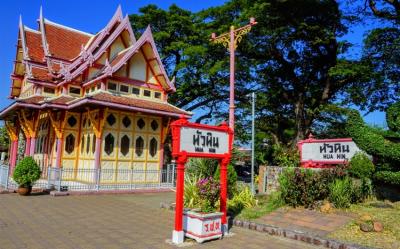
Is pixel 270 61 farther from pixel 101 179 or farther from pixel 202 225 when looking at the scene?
pixel 202 225

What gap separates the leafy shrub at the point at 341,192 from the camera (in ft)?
32.4

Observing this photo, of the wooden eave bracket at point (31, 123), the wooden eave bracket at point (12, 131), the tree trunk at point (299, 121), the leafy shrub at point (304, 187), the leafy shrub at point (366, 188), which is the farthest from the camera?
the wooden eave bracket at point (12, 131)

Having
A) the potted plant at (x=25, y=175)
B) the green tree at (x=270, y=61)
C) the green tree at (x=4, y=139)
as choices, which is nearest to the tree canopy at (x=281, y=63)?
the green tree at (x=270, y=61)

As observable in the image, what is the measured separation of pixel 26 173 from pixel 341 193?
11989mm

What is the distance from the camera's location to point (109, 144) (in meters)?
17.7

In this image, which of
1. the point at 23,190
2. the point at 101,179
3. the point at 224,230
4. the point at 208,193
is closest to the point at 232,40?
the point at 208,193

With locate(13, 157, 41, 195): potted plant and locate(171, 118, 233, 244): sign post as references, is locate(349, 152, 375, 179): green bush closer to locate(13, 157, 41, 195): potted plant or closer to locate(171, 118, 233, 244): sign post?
locate(171, 118, 233, 244): sign post

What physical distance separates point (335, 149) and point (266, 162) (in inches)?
297

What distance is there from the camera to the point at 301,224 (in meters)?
8.87

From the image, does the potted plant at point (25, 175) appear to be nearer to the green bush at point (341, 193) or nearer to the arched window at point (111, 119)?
the arched window at point (111, 119)

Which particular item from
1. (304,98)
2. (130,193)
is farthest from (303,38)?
(130,193)

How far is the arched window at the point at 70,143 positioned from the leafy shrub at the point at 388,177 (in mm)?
14920

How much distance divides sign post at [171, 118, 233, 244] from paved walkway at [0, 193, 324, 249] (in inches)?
25.6

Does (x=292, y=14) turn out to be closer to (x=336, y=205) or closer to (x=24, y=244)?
(x=336, y=205)
